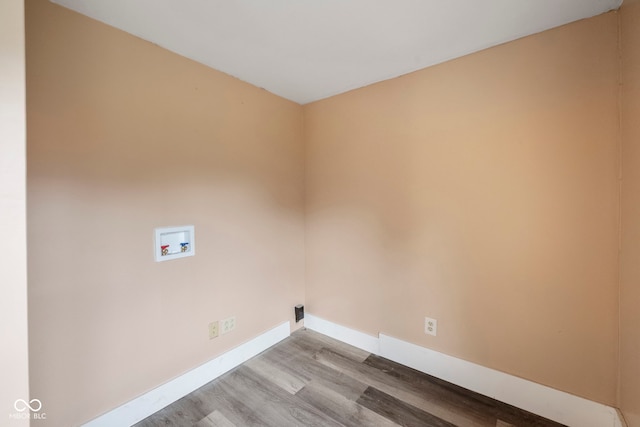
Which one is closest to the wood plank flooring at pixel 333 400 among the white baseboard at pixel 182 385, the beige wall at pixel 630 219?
the white baseboard at pixel 182 385

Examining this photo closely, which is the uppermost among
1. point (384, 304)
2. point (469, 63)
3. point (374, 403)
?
point (469, 63)

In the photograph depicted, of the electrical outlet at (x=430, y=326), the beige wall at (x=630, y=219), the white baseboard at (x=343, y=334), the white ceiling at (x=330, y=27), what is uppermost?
the white ceiling at (x=330, y=27)

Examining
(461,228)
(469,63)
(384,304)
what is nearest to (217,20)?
(469,63)

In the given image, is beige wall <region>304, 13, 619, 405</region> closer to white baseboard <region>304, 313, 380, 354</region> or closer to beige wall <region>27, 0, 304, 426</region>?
white baseboard <region>304, 313, 380, 354</region>

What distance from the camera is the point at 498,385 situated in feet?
4.94

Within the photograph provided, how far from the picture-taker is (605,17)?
1216 mm

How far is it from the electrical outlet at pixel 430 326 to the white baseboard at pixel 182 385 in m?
1.23

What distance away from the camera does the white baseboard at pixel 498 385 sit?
128 cm

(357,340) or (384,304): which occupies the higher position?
(384,304)

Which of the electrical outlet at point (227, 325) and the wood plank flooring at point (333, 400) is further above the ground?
the electrical outlet at point (227, 325)

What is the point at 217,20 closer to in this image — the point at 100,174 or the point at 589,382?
the point at 100,174

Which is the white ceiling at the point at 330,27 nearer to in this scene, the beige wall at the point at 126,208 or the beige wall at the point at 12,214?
the beige wall at the point at 126,208

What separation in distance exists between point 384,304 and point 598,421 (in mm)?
1202

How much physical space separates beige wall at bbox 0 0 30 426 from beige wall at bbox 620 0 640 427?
229 cm
